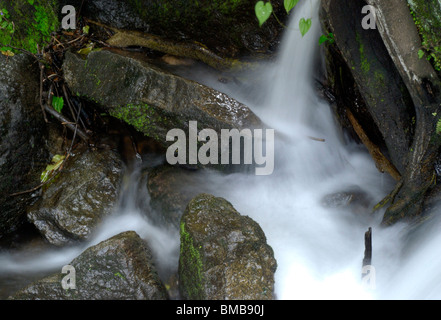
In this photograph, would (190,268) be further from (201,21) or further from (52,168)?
(201,21)

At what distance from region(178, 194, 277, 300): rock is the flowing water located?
1.31 ft

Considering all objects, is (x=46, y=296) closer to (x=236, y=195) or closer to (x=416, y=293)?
(x=236, y=195)

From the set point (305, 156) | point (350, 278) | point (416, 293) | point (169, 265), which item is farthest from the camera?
point (305, 156)

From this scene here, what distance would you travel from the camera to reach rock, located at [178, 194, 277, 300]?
262 cm

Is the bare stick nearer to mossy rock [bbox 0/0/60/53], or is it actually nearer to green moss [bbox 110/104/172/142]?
green moss [bbox 110/104/172/142]

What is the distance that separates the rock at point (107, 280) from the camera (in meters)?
2.85

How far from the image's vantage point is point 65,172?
13.3ft

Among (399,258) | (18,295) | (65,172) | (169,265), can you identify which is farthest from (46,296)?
(399,258)

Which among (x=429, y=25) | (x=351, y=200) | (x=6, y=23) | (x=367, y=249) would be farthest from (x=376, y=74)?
(x=6, y=23)

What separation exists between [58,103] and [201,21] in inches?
72.1

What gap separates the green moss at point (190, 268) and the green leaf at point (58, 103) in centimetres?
216

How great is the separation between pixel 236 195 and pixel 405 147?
1.65 meters

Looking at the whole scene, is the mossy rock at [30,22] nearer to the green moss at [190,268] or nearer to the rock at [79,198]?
the rock at [79,198]

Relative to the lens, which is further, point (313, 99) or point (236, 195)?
point (313, 99)
